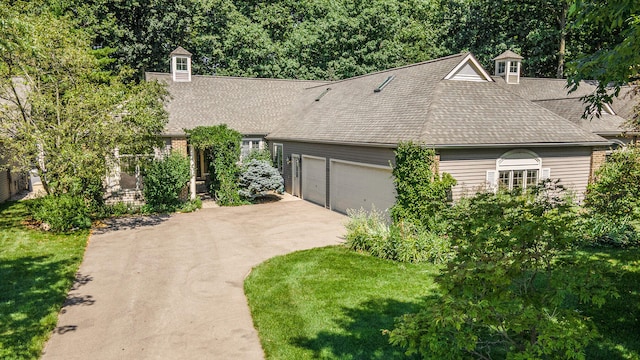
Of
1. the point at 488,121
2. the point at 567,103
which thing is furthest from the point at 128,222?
the point at 567,103

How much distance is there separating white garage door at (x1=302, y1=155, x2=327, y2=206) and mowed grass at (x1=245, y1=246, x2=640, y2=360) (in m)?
7.76

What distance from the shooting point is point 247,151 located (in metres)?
24.2

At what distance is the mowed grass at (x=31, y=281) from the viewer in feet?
24.1

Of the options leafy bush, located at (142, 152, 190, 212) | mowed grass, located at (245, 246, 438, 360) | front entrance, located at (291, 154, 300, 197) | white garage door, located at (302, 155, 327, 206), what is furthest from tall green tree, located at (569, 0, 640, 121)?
leafy bush, located at (142, 152, 190, 212)

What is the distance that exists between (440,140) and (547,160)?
4.81 m

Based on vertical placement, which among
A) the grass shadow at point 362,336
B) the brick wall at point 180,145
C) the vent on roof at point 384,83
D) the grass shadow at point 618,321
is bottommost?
the grass shadow at point 362,336

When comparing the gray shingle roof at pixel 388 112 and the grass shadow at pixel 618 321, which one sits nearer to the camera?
the grass shadow at pixel 618 321

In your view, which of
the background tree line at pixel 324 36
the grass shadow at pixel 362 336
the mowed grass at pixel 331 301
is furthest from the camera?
the background tree line at pixel 324 36

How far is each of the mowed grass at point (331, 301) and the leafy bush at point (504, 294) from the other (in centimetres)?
230

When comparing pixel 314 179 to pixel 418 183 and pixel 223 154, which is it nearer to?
pixel 223 154

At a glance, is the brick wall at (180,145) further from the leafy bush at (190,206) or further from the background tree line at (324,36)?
the background tree line at (324,36)

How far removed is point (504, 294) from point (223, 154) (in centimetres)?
1706

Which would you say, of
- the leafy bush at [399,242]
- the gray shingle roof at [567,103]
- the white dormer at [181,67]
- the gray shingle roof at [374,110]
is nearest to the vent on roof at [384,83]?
the gray shingle roof at [374,110]

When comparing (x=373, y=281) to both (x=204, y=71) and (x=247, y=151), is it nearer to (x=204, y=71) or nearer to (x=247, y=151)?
(x=247, y=151)
